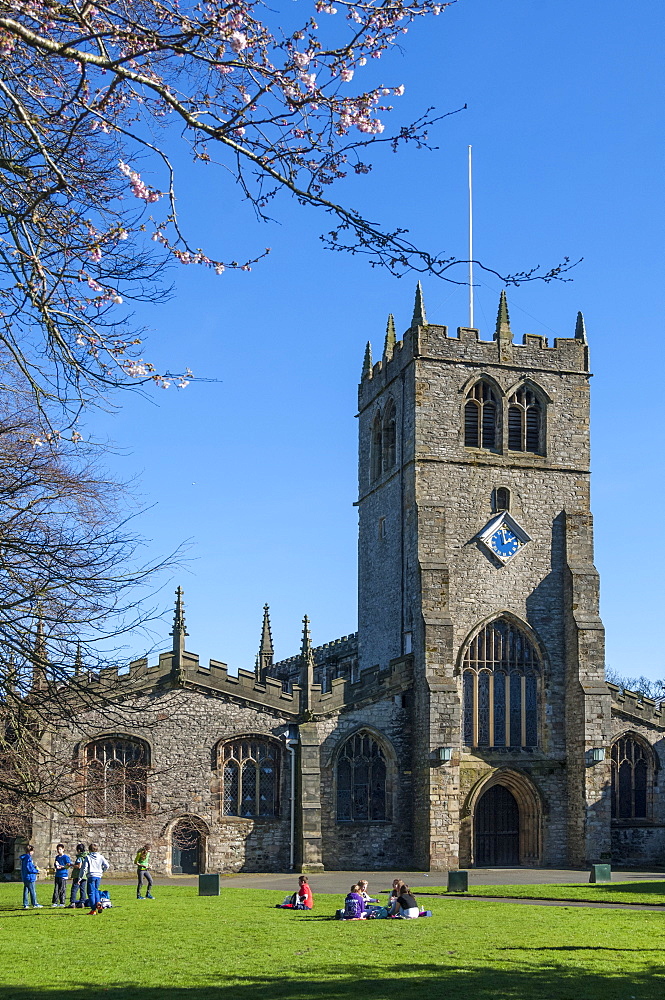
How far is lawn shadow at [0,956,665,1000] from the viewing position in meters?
13.2

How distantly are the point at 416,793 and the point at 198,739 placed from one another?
6.67m

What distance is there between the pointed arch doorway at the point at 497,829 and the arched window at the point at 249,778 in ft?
21.3

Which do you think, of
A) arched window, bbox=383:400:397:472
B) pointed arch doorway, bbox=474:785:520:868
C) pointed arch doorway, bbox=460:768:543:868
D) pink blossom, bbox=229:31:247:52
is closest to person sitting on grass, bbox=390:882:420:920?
pointed arch doorway, bbox=460:768:543:868

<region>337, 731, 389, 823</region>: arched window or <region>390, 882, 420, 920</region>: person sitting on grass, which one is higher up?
<region>337, 731, 389, 823</region>: arched window

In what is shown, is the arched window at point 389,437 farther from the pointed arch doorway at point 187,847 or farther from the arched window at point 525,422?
the pointed arch doorway at point 187,847

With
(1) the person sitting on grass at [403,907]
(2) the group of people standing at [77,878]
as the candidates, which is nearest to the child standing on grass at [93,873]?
(2) the group of people standing at [77,878]

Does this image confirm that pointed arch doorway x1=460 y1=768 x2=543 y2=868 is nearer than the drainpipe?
No

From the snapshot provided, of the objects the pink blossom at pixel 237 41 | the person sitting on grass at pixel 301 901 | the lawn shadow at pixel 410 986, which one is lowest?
the person sitting on grass at pixel 301 901

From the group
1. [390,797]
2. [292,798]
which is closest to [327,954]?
[292,798]

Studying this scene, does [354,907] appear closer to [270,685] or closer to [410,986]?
[410,986]

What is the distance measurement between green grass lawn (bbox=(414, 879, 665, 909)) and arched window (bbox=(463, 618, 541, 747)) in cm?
832

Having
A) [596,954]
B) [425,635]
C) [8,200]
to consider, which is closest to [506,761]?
[425,635]

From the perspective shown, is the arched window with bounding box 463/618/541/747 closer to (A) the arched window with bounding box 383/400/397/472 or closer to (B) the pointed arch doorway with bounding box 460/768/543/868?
(B) the pointed arch doorway with bounding box 460/768/543/868

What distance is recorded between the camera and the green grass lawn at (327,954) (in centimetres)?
1370
